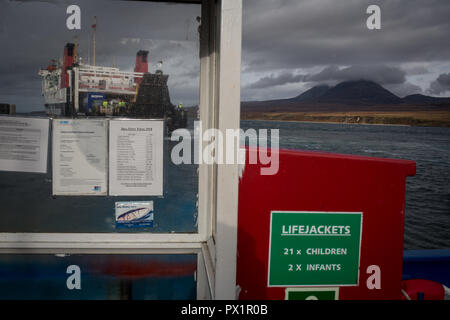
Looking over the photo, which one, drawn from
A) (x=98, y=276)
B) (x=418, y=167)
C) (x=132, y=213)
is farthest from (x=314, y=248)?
(x=418, y=167)

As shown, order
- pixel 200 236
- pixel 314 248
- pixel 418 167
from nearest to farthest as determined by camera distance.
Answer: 1. pixel 314 248
2. pixel 200 236
3. pixel 418 167

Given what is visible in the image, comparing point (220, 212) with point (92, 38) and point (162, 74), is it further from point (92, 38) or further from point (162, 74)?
point (92, 38)

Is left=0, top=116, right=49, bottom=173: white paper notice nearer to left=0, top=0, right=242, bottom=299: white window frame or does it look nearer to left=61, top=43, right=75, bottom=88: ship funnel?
left=61, top=43, right=75, bottom=88: ship funnel

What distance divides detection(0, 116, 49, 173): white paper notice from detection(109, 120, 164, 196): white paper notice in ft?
1.29

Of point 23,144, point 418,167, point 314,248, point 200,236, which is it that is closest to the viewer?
point 314,248

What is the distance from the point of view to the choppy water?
20109 millimetres

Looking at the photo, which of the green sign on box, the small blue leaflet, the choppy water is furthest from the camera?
the choppy water

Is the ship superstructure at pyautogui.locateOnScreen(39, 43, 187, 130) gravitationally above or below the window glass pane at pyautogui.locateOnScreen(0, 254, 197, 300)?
above

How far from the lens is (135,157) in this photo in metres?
2.11

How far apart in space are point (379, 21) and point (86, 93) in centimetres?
179

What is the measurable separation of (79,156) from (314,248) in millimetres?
1413

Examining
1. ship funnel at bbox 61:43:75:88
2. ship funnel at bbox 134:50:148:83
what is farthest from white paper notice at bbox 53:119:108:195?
ship funnel at bbox 134:50:148:83

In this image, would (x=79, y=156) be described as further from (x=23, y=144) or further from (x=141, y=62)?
(x=141, y=62)
